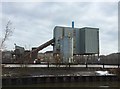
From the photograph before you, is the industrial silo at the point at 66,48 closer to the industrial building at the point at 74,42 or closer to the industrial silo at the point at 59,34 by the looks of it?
the industrial building at the point at 74,42

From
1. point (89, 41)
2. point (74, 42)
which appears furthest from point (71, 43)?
point (89, 41)

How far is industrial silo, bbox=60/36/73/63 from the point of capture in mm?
80312

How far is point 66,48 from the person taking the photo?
81500 millimetres

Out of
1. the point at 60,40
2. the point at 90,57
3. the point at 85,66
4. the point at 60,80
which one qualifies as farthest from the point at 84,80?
the point at 90,57

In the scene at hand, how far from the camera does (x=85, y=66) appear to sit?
2093 inches

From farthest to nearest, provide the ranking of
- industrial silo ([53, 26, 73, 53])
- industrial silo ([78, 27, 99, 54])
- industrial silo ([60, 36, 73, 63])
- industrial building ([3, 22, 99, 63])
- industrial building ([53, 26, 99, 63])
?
industrial silo ([78, 27, 99, 54]) → industrial silo ([53, 26, 73, 53]) → industrial building ([53, 26, 99, 63]) → industrial silo ([60, 36, 73, 63]) → industrial building ([3, 22, 99, 63])

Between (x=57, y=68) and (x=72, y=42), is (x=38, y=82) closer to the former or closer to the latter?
(x=57, y=68)

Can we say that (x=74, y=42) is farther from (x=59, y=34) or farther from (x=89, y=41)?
(x=59, y=34)

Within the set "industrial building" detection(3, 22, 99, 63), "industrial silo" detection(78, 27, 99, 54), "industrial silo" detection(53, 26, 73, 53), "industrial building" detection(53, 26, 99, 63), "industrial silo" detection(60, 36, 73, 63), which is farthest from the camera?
"industrial silo" detection(78, 27, 99, 54)

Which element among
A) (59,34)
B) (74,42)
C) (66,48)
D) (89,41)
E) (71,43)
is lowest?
(66,48)

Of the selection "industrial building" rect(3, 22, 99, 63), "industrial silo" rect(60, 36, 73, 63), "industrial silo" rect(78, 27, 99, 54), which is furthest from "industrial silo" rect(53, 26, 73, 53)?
"industrial silo" rect(78, 27, 99, 54)

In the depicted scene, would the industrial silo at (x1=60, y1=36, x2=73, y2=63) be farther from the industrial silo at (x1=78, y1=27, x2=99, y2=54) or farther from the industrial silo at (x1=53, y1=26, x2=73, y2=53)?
the industrial silo at (x1=78, y1=27, x2=99, y2=54)

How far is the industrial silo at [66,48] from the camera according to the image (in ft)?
263

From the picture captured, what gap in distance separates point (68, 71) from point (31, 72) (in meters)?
7.64
